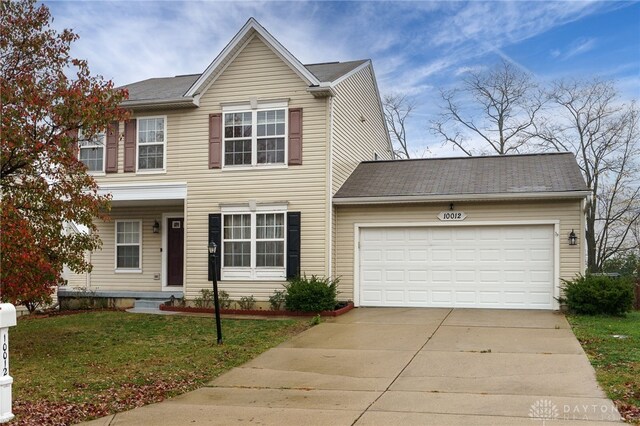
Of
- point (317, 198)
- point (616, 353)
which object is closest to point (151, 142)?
point (317, 198)

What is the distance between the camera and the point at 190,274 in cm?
1599

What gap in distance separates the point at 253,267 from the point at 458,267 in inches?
201

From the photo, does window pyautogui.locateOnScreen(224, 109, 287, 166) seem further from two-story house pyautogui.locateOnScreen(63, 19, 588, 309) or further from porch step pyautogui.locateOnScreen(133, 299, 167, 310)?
porch step pyautogui.locateOnScreen(133, 299, 167, 310)

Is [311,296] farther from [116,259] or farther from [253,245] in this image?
[116,259]

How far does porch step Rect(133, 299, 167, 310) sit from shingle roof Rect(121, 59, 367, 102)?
17.8ft

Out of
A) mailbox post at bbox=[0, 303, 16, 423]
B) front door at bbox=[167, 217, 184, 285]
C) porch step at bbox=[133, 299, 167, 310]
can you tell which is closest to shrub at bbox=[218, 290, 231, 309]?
porch step at bbox=[133, 299, 167, 310]

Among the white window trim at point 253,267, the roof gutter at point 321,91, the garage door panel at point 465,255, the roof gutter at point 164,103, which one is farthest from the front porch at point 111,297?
the garage door panel at point 465,255

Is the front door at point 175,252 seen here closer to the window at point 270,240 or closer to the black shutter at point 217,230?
the black shutter at point 217,230

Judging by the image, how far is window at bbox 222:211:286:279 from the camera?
50.1ft

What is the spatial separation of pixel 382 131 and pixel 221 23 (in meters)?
7.12

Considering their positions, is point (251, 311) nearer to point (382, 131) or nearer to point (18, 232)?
point (18, 232)

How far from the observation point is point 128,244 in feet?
58.2

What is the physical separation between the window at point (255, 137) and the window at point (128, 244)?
157 inches

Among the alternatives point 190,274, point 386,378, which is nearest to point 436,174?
point 190,274
